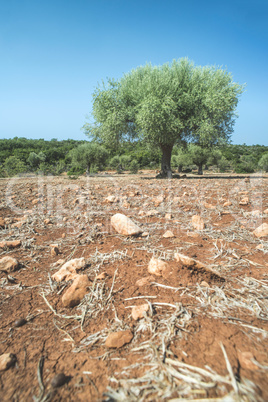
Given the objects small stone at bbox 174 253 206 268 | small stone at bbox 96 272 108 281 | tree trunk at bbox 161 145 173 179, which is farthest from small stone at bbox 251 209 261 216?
tree trunk at bbox 161 145 173 179

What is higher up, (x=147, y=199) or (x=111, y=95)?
(x=111, y=95)

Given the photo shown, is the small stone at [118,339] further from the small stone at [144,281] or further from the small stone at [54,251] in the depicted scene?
the small stone at [54,251]

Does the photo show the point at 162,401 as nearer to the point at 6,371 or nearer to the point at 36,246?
the point at 6,371

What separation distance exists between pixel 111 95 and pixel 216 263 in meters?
12.6

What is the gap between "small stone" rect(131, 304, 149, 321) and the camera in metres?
1.23

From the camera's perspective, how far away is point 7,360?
40.5 inches

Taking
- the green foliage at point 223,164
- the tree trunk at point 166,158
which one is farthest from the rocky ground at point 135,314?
the green foliage at point 223,164

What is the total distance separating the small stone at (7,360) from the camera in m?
1.01

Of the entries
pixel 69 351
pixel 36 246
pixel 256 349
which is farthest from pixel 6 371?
pixel 36 246

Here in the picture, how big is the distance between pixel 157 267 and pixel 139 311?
43 centimetres

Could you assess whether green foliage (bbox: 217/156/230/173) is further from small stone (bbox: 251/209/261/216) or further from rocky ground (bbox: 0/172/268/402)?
rocky ground (bbox: 0/172/268/402)

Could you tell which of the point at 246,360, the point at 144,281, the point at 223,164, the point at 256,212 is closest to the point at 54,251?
the point at 144,281

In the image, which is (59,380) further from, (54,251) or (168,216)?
(168,216)

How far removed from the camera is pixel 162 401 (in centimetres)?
77
